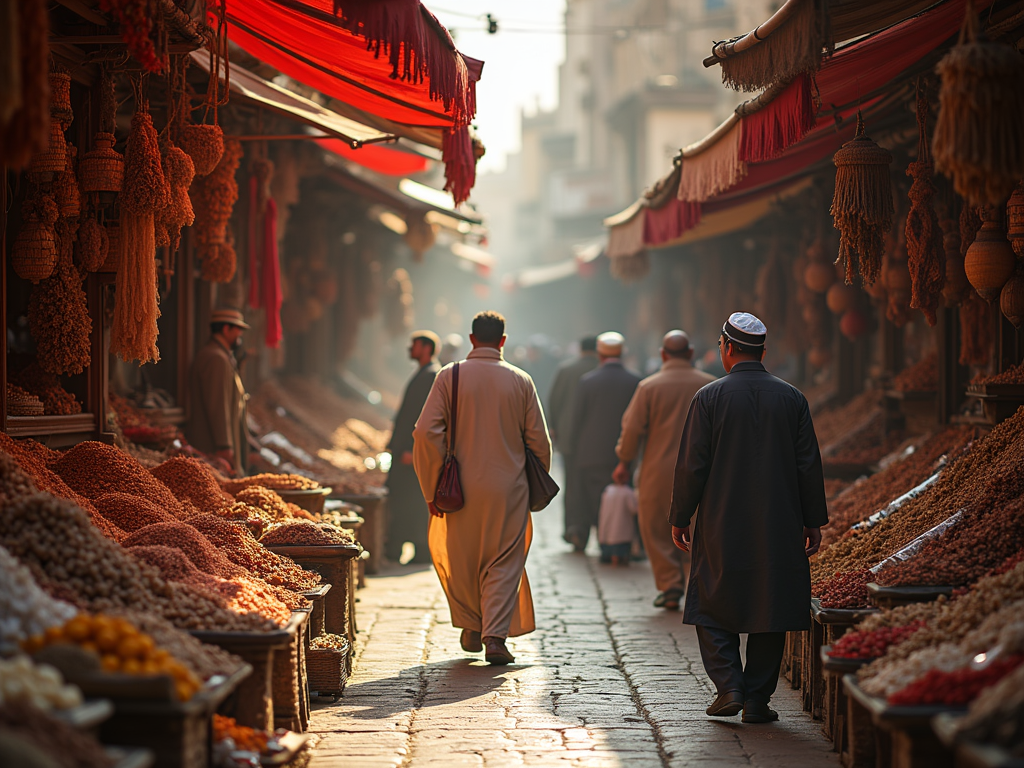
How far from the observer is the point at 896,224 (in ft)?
27.7

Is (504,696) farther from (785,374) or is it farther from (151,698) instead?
(785,374)

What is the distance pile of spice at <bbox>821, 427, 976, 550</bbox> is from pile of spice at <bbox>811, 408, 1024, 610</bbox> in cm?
58

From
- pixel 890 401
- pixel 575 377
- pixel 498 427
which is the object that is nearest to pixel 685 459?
pixel 498 427

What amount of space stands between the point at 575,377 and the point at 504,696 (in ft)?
20.7

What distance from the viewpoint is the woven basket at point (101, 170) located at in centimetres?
560

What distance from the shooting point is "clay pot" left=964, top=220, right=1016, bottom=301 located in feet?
18.1

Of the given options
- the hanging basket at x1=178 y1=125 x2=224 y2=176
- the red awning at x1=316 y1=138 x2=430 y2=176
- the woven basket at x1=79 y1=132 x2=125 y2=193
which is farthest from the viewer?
the red awning at x1=316 y1=138 x2=430 y2=176

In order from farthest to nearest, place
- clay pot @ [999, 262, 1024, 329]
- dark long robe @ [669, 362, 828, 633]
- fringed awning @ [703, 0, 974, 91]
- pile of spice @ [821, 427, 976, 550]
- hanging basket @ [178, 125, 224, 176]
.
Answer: pile of spice @ [821, 427, 976, 550] → hanging basket @ [178, 125, 224, 176] → clay pot @ [999, 262, 1024, 329] → dark long robe @ [669, 362, 828, 633] → fringed awning @ [703, 0, 974, 91]

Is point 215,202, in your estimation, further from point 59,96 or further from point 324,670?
point 324,670

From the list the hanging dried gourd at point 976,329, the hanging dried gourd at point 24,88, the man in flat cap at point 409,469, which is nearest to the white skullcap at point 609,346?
the man in flat cap at point 409,469

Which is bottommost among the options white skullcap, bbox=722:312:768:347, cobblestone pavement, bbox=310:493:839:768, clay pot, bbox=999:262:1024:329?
cobblestone pavement, bbox=310:493:839:768

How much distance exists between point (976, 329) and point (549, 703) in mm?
3466

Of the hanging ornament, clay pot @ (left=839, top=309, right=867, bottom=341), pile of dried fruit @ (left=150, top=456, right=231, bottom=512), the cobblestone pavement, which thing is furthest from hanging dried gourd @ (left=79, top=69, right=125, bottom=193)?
clay pot @ (left=839, top=309, right=867, bottom=341)

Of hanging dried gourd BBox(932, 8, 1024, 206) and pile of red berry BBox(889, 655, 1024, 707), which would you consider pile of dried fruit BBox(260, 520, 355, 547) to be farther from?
hanging dried gourd BBox(932, 8, 1024, 206)
